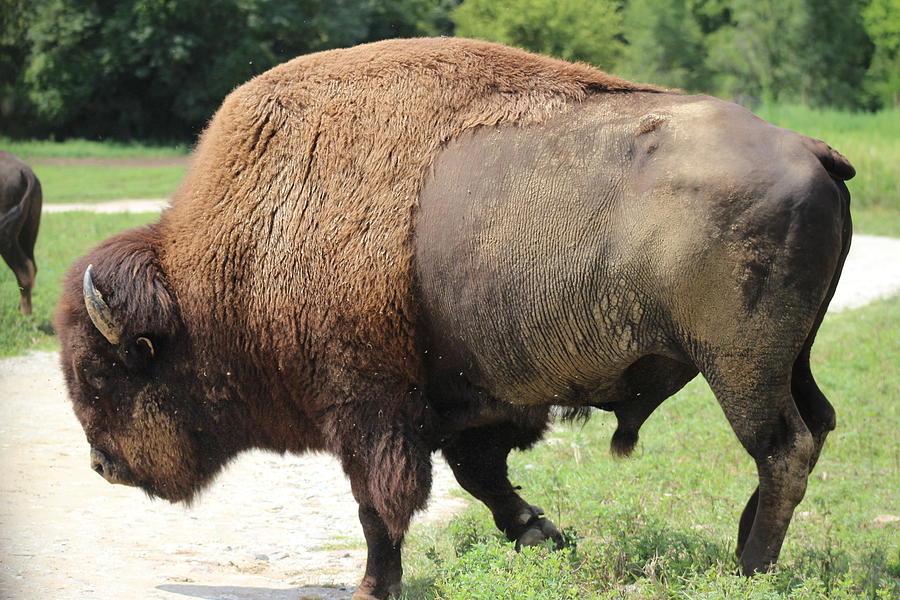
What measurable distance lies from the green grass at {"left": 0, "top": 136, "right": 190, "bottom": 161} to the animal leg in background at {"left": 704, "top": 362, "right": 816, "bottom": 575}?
26.3 metres

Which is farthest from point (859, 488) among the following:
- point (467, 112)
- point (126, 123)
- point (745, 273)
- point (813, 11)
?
point (813, 11)

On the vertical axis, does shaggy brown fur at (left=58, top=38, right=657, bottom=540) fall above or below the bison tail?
below

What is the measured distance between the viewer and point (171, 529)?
5898 millimetres

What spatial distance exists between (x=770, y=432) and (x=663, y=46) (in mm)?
39266

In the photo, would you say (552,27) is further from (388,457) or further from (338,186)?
(388,457)

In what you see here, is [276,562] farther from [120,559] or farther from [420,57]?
[420,57]

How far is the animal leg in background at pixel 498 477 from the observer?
5309 mm

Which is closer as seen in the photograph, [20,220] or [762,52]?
[20,220]

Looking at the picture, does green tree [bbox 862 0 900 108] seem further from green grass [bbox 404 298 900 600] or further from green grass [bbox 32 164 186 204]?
green grass [bbox 404 298 900 600]

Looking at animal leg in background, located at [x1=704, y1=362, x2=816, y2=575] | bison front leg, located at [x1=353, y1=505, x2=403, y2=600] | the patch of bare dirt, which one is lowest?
the patch of bare dirt

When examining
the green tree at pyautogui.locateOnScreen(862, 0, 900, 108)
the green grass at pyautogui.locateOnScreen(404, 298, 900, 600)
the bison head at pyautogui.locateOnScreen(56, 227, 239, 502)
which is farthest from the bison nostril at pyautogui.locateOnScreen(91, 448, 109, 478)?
the green tree at pyautogui.locateOnScreen(862, 0, 900, 108)

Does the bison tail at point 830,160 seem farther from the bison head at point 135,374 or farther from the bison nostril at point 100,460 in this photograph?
the bison nostril at point 100,460

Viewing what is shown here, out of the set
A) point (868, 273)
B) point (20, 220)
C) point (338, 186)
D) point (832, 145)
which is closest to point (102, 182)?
point (20, 220)

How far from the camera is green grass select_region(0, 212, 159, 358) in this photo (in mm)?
10742
